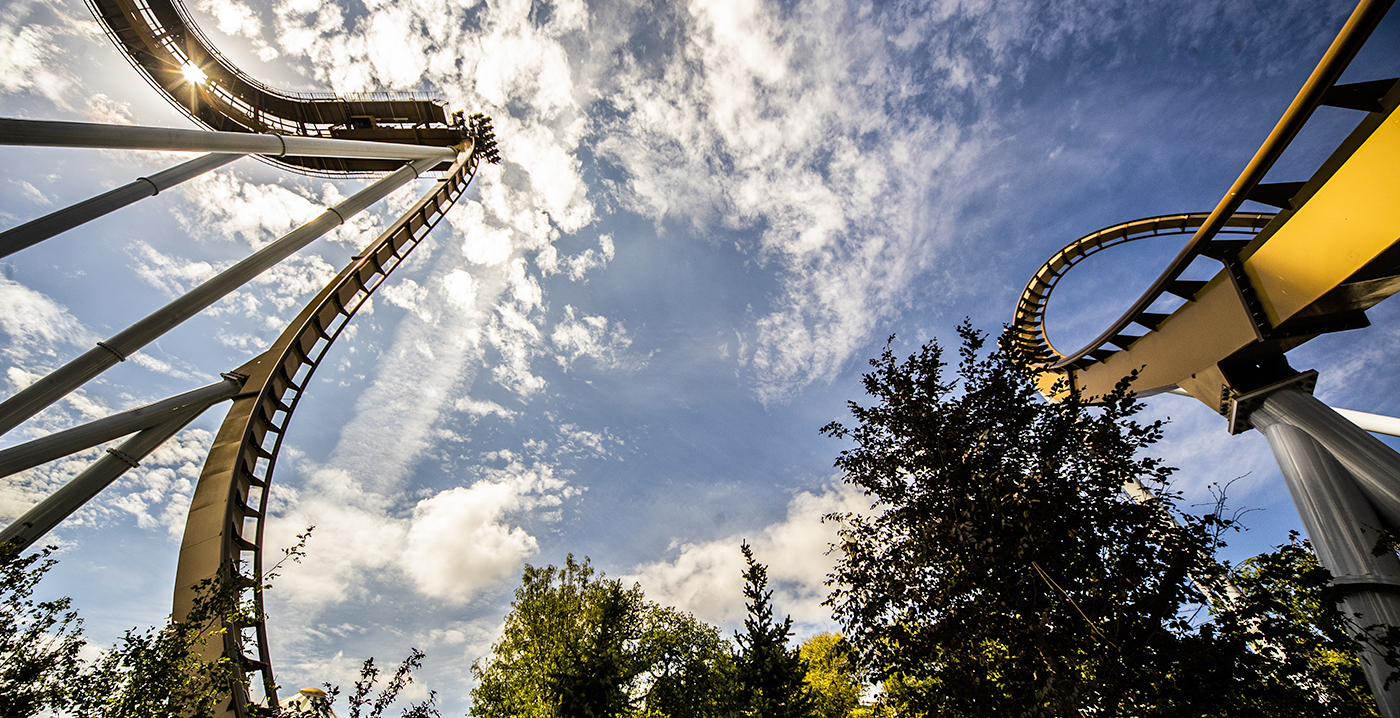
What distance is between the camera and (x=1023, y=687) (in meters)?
5.43

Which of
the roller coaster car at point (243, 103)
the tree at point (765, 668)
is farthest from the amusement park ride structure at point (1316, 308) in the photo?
the roller coaster car at point (243, 103)

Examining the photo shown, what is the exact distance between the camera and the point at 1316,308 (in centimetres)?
655

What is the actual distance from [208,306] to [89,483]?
356cm

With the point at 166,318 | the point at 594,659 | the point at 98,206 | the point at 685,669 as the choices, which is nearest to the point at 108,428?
the point at 166,318

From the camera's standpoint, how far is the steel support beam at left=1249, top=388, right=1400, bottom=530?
6027 millimetres

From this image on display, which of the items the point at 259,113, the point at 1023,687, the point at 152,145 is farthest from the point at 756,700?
the point at 259,113

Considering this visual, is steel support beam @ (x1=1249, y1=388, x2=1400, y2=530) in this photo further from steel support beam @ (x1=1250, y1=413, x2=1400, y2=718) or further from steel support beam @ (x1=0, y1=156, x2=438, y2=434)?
steel support beam @ (x1=0, y1=156, x2=438, y2=434)

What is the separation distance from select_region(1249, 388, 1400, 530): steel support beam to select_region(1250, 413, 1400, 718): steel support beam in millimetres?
89

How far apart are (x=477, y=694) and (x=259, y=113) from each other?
21.2 metres

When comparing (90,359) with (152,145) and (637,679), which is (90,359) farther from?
(637,679)

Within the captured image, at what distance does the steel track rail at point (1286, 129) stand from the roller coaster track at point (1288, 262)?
12mm

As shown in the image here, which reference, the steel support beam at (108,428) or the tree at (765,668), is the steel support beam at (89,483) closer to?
the steel support beam at (108,428)

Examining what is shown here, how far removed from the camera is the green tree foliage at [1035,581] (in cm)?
484

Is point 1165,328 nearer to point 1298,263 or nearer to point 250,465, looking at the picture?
point 1298,263
